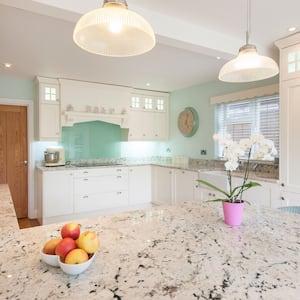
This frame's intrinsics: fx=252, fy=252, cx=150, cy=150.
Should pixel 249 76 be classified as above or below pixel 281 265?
above

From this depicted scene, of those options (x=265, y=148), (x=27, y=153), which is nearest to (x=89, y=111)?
(x=27, y=153)

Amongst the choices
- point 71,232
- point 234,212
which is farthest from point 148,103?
point 71,232

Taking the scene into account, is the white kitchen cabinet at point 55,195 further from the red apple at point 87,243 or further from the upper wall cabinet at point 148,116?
the red apple at point 87,243

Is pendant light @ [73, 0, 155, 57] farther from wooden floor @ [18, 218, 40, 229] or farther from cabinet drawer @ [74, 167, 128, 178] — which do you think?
wooden floor @ [18, 218, 40, 229]

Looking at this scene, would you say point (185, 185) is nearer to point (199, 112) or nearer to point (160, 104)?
point (199, 112)

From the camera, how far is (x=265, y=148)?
1.27 m

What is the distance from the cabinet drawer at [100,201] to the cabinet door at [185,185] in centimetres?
98

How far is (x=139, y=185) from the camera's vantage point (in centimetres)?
487

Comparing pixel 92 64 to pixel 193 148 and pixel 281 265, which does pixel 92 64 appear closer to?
pixel 193 148

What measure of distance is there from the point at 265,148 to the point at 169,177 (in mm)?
3359

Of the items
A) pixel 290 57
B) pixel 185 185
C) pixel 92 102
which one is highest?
pixel 290 57

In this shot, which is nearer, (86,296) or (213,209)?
(86,296)

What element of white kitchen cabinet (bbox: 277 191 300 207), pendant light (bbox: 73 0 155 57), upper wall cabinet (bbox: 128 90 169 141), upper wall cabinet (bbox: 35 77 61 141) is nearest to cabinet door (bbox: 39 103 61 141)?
upper wall cabinet (bbox: 35 77 61 141)

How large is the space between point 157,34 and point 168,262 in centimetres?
194
